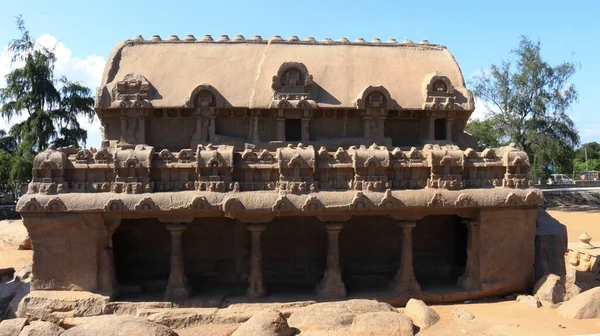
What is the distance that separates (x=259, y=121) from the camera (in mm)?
11258

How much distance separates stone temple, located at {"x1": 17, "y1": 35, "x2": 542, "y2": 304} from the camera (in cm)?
889

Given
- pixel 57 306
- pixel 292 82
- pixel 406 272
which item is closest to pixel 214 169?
pixel 292 82

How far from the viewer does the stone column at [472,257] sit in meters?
9.77

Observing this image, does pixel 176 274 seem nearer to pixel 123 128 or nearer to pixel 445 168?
pixel 123 128

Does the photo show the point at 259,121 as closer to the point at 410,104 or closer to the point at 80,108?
the point at 410,104

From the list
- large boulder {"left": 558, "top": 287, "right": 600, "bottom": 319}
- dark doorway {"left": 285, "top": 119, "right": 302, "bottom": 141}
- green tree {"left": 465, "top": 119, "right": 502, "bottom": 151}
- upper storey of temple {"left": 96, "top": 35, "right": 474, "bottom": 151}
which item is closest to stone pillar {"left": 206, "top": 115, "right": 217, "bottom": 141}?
upper storey of temple {"left": 96, "top": 35, "right": 474, "bottom": 151}

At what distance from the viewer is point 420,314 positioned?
8516 millimetres

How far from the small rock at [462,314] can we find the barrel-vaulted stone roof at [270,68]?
17.0 ft

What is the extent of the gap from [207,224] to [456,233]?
21.4 feet

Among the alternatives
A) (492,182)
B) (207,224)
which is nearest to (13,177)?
(207,224)

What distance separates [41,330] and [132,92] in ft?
19.2

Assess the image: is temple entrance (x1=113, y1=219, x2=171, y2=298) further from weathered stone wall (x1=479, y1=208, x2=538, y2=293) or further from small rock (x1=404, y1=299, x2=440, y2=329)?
weathered stone wall (x1=479, y1=208, x2=538, y2=293)

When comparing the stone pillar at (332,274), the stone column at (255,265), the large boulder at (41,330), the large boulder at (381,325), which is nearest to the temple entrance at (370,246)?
the stone pillar at (332,274)

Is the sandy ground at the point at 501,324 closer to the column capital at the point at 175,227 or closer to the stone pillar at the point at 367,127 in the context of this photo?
the column capital at the point at 175,227
